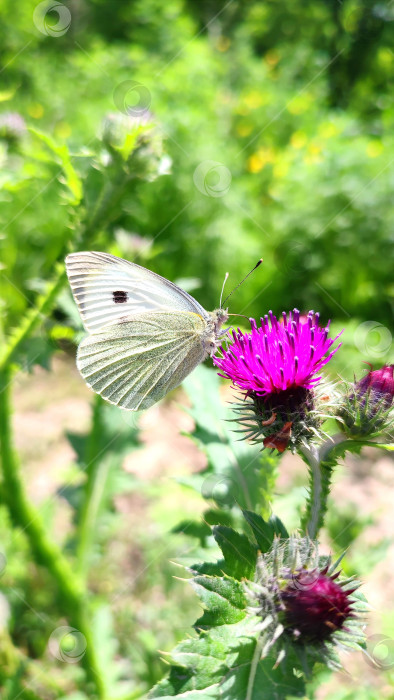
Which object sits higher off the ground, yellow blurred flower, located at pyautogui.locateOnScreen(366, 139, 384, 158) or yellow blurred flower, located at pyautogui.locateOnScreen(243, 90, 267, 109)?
yellow blurred flower, located at pyautogui.locateOnScreen(243, 90, 267, 109)

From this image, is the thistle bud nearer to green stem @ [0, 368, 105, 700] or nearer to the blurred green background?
the blurred green background

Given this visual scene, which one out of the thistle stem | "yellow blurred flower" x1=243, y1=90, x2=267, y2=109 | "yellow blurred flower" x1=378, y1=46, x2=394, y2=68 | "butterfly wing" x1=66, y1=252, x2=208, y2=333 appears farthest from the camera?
"yellow blurred flower" x1=378, y1=46, x2=394, y2=68

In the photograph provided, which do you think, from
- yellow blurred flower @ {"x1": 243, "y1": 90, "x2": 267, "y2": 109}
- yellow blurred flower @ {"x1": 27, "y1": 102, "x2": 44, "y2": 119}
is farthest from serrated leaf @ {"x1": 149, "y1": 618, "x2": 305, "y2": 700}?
yellow blurred flower @ {"x1": 243, "y1": 90, "x2": 267, "y2": 109}

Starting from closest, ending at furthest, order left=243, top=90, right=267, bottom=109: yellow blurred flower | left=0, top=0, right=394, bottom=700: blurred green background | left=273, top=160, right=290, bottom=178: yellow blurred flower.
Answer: left=0, top=0, right=394, bottom=700: blurred green background < left=273, top=160, right=290, bottom=178: yellow blurred flower < left=243, top=90, right=267, bottom=109: yellow blurred flower

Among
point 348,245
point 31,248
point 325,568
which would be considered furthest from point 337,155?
point 325,568

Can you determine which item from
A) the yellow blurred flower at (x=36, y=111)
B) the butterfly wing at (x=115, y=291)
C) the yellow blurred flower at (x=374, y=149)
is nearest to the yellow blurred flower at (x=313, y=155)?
the yellow blurred flower at (x=374, y=149)

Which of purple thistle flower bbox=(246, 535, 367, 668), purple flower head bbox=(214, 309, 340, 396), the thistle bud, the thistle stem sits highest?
purple flower head bbox=(214, 309, 340, 396)

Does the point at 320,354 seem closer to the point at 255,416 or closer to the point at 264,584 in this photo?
the point at 255,416

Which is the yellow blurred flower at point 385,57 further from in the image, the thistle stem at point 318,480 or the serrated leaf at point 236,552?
the serrated leaf at point 236,552

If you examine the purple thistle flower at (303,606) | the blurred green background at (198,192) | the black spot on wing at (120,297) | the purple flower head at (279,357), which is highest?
the blurred green background at (198,192)
